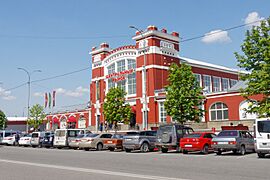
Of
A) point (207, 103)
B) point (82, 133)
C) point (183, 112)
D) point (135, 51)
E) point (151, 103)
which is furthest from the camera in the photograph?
point (135, 51)

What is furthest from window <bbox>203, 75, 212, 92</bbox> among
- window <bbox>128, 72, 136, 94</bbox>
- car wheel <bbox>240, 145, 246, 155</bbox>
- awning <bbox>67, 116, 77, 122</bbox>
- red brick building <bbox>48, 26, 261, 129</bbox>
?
car wheel <bbox>240, 145, 246, 155</bbox>

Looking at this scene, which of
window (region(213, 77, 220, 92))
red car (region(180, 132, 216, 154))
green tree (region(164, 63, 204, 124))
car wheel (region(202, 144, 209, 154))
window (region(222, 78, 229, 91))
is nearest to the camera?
red car (region(180, 132, 216, 154))

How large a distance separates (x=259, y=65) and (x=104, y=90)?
3482cm

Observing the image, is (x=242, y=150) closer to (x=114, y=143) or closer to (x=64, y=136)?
(x=114, y=143)

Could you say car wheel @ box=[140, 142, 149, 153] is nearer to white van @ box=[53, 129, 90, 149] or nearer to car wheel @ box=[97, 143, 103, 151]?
car wheel @ box=[97, 143, 103, 151]

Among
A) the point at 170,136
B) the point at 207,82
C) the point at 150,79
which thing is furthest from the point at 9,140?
the point at 207,82

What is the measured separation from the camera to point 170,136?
22.5 metres

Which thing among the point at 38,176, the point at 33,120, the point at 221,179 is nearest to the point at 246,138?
the point at 221,179

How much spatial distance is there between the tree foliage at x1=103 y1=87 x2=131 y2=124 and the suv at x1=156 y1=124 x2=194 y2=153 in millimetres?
21939

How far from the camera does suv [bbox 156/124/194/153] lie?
73.6ft

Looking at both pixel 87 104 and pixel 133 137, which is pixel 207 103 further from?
pixel 87 104

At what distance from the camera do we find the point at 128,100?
169ft

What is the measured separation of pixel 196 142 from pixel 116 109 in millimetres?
25128

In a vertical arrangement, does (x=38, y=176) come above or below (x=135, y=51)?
below
